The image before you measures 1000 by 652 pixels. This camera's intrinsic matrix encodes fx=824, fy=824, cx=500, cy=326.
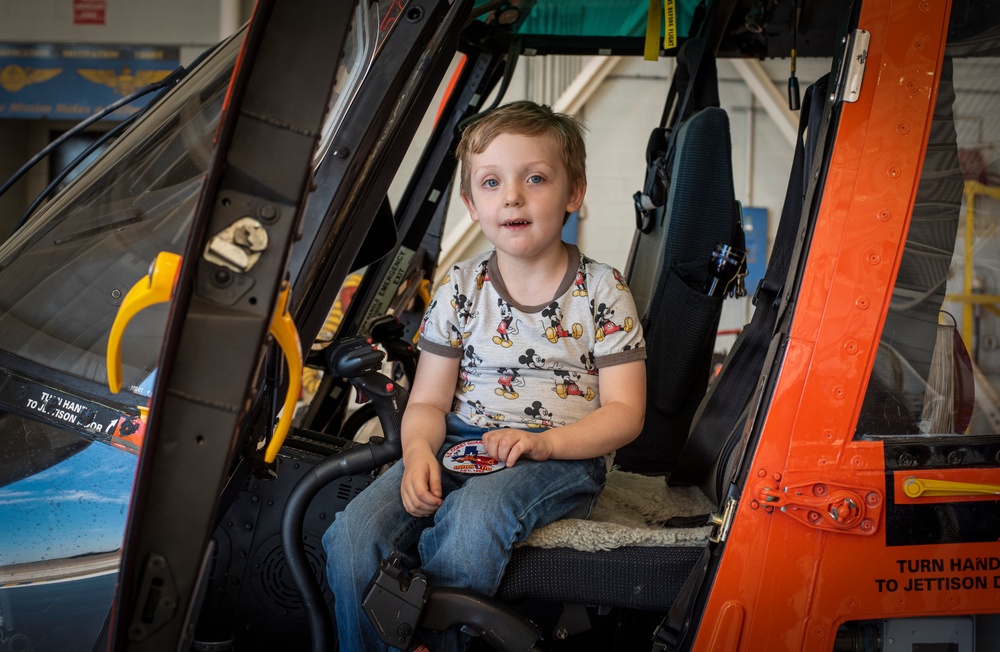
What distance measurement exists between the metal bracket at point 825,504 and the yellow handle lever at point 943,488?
0.07m

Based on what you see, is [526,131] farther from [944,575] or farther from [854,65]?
[944,575]

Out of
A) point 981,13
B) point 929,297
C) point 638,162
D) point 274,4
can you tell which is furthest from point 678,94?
point 638,162

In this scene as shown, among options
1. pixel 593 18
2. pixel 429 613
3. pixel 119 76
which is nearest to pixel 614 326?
pixel 429 613

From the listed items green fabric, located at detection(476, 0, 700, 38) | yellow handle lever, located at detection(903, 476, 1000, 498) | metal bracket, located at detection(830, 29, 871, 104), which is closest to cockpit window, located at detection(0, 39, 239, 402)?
metal bracket, located at detection(830, 29, 871, 104)

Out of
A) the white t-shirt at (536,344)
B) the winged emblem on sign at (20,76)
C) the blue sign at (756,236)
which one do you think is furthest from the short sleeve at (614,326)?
the winged emblem on sign at (20,76)

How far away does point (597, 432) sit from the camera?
4.59 feet

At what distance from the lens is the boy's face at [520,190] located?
4.74 feet

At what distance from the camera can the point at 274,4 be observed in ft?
2.94

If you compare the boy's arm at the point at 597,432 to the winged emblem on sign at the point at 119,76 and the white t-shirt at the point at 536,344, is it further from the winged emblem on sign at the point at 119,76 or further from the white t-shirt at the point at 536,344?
the winged emblem on sign at the point at 119,76

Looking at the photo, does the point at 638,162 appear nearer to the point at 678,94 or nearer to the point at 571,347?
the point at 678,94

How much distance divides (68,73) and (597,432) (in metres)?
7.12

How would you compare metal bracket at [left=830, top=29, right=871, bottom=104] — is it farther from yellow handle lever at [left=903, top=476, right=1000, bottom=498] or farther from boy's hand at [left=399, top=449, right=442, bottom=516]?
boy's hand at [left=399, top=449, right=442, bottom=516]

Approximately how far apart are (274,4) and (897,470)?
3.61 ft

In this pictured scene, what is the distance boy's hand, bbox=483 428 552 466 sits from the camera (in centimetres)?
131
